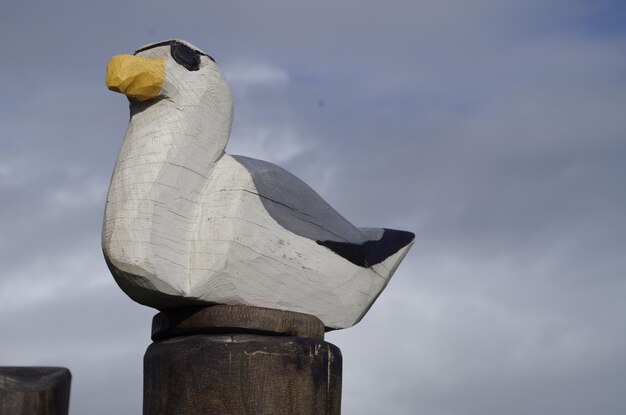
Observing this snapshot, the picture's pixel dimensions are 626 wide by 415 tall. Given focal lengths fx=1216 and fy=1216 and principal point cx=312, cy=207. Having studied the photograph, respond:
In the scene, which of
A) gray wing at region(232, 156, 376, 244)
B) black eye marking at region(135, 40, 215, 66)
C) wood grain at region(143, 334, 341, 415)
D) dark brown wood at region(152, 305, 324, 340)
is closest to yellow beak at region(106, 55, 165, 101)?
black eye marking at region(135, 40, 215, 66)

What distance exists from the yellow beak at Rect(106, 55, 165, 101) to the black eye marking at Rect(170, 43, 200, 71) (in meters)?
0.13

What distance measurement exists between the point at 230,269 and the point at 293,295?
1.47ft

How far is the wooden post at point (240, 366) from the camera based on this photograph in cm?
628

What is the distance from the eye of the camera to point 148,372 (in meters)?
6.58

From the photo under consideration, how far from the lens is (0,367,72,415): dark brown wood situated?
5.11 meters

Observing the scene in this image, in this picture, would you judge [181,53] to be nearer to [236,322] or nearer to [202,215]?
[202,215]

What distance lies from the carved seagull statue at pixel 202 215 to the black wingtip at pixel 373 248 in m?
0.01

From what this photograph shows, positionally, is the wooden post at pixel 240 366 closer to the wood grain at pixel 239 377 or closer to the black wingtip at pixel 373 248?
the wood grain at pixel 239 377

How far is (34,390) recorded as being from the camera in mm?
5148

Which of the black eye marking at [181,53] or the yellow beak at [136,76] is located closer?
the yellow beak at [136,76]

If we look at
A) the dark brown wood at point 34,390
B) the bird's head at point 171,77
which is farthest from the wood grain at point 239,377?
the bird's head at point 171,77

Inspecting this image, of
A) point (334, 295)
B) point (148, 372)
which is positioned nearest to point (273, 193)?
point (334, 295)

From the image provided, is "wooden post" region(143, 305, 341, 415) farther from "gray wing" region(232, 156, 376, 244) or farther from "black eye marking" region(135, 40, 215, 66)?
"black eye marking" region(135, 40, 215, 66)

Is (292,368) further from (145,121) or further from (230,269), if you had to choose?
(145,121)
